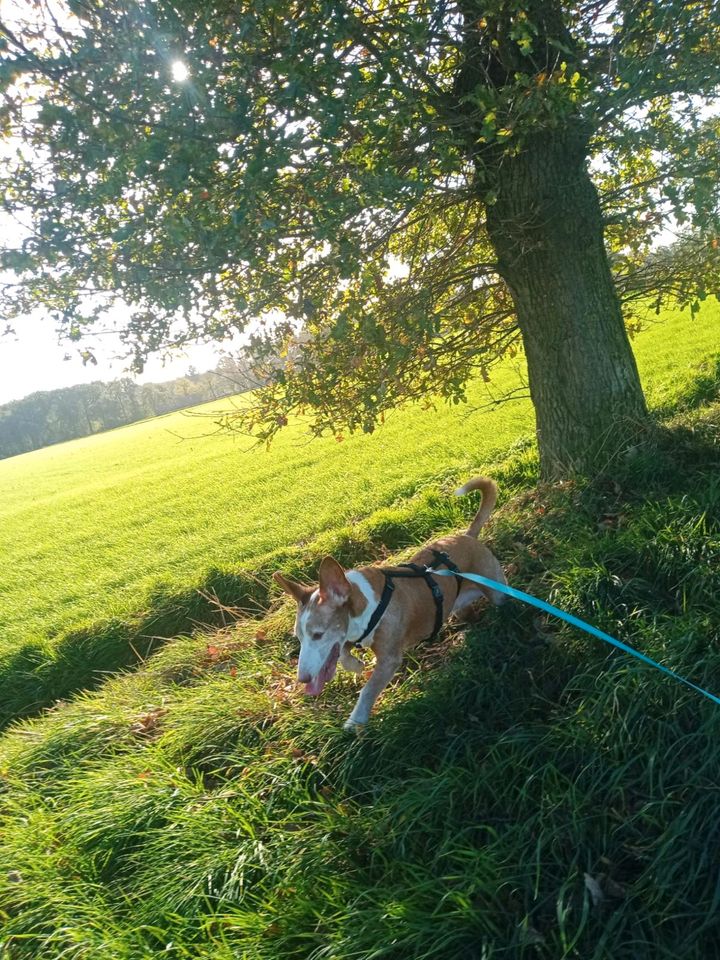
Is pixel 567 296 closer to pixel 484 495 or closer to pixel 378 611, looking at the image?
pixel 484 495

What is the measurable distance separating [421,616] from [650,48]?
4.32 m

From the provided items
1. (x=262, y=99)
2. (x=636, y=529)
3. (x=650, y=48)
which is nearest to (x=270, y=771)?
(x=636, y=529)

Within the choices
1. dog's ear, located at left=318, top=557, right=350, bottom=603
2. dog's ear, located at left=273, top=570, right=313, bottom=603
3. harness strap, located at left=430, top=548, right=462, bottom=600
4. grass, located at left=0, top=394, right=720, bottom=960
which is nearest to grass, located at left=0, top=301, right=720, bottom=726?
dog's ear, located at left=273, top=570, right=313, bottom=603

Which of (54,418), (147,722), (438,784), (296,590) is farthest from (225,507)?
(54,418)

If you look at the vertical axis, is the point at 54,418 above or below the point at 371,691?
above

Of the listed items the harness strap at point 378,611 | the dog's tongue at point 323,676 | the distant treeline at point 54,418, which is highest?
the distant treeline at point 54,418

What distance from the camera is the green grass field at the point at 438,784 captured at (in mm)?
2287

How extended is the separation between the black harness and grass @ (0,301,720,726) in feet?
5.78

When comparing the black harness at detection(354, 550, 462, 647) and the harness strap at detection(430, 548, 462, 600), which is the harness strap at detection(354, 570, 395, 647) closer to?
the black harness at detection(354, 550, 462, 647)

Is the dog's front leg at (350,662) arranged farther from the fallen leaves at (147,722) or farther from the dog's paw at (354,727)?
the fallen leaves at (147,722)

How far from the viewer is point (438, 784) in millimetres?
2844

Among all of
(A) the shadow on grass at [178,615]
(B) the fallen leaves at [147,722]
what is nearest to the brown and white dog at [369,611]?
(B) the fallen leaves at [147,722]

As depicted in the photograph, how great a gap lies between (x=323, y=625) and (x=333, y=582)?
0.79 feet

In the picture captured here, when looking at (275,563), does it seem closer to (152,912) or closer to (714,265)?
(152,912)
